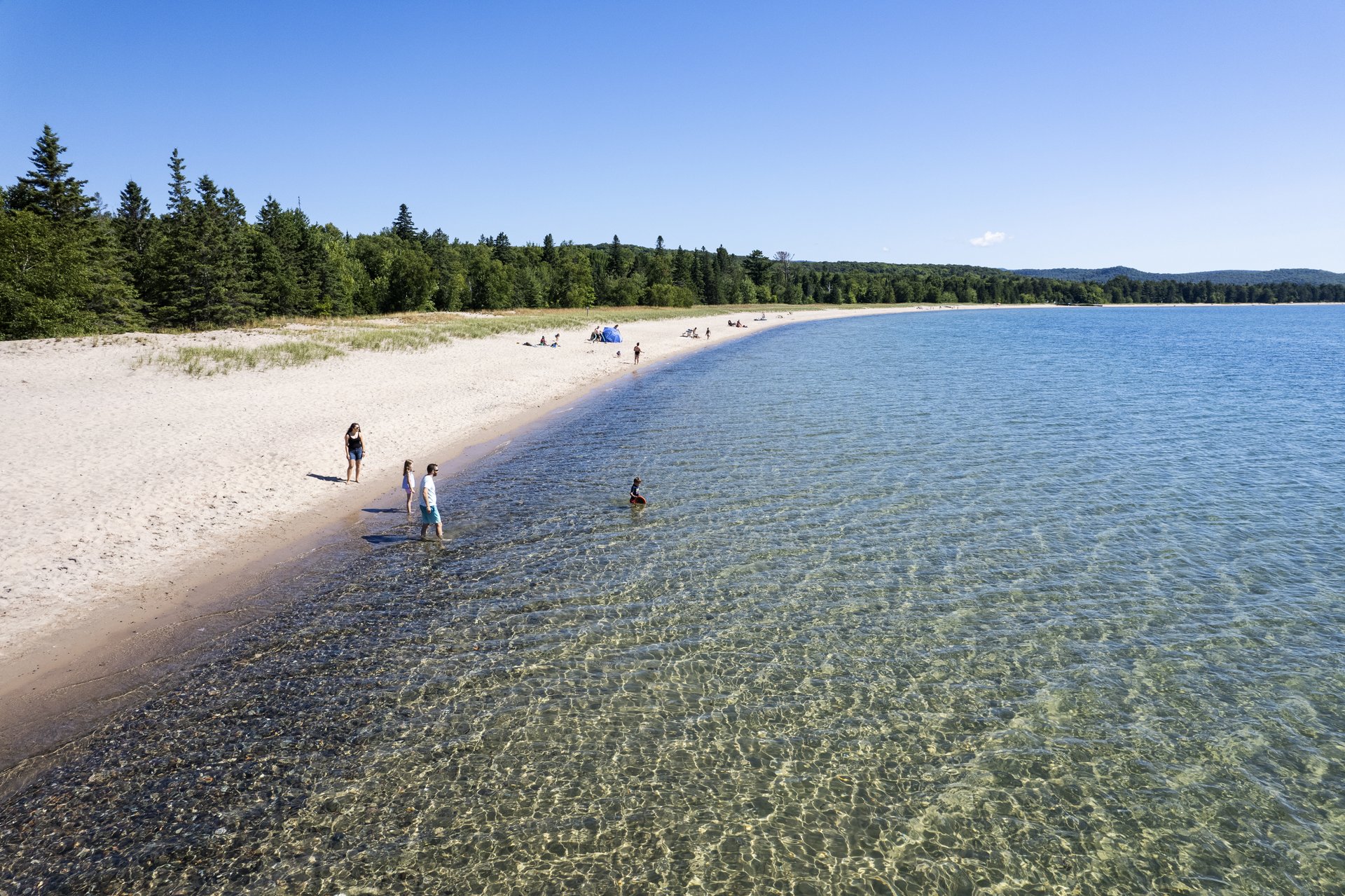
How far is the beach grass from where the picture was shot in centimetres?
3653

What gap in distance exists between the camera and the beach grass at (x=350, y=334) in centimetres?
3653

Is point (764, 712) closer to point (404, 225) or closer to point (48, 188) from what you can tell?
point (48, 188)

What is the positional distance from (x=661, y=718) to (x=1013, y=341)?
317ft

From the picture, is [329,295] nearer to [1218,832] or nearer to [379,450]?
[379,450]

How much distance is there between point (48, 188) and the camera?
5144cm

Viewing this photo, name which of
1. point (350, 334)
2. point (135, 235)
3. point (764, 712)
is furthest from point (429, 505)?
point (135, 235)

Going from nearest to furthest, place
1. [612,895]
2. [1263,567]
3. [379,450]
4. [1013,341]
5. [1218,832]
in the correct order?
[612,895], [1218,832], [1263,567], [379,450], [1013,341]

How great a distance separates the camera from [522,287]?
393 ft

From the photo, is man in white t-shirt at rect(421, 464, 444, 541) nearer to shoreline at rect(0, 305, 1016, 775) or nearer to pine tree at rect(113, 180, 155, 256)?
shoreline at rect(0, 305, 1016, 775)

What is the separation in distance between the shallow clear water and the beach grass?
24.9m

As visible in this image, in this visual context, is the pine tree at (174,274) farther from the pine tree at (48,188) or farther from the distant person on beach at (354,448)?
the distant person on beach at (354,448)

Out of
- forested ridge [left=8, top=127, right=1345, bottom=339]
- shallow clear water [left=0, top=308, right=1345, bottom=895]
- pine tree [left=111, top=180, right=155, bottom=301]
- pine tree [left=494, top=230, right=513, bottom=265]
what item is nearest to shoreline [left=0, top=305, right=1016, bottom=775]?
shallow clear water [left=0, top=308, right=1345, bottom=895]

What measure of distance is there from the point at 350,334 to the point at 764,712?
170 ft

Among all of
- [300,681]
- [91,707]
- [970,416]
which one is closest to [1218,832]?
[300,681]
